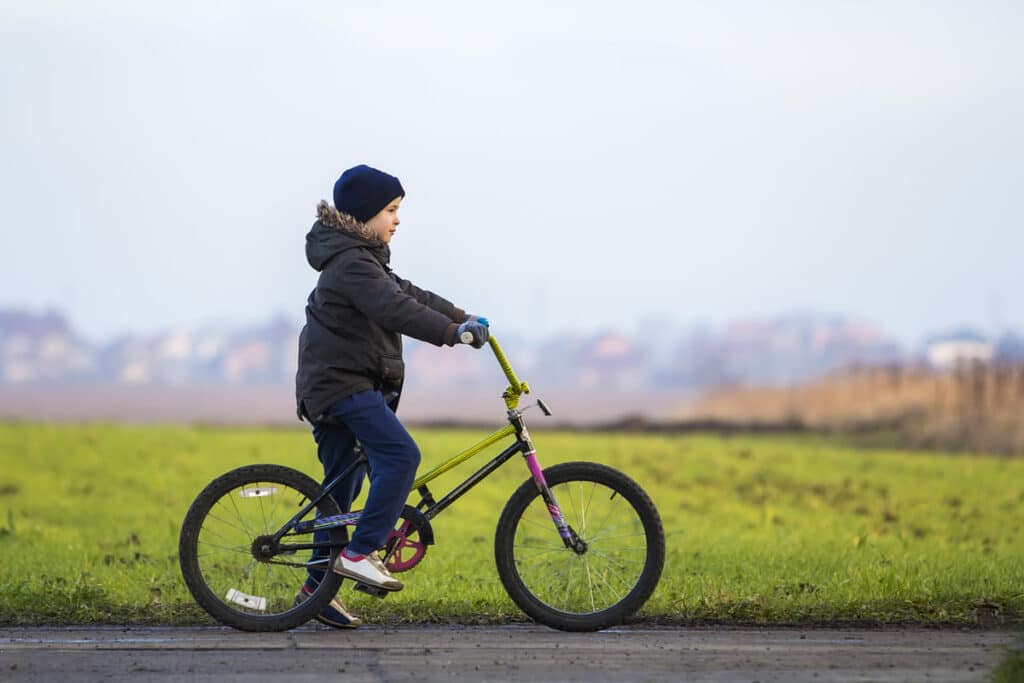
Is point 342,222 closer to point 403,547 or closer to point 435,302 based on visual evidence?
point 435,302

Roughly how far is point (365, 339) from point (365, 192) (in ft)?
2.56

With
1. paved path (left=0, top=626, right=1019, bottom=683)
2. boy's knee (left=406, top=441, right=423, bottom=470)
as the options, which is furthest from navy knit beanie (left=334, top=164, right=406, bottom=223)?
paved path (left=0, top=626, right=1019, bottom=683)

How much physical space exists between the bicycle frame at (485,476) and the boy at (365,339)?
20 centimetres

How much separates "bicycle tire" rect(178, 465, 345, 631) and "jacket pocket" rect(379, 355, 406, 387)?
71 centimetres

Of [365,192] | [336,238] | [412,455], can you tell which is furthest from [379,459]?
[365,192]

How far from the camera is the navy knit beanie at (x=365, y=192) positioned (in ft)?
23.0

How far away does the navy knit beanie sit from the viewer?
7004 mm

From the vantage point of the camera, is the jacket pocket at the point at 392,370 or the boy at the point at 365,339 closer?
the boy at the point at 365,339

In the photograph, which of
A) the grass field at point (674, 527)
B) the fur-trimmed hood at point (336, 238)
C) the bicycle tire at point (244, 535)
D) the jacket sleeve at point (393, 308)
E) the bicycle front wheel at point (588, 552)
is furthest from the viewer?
the grass field at point (674, 527)

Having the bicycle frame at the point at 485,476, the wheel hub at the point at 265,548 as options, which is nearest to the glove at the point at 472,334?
the bicycle frame at the point at 485,476

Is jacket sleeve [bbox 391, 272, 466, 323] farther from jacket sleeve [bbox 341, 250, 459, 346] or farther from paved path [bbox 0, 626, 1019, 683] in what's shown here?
paved path [bbox 0, 626, 1019, 683]

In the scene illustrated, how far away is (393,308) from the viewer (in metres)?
6.75

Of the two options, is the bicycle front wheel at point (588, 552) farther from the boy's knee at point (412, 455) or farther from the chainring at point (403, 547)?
the boy's knee at point (412, 455)

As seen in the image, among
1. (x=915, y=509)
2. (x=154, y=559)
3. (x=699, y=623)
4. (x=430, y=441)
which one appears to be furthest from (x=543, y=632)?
(x=430, y=441)
